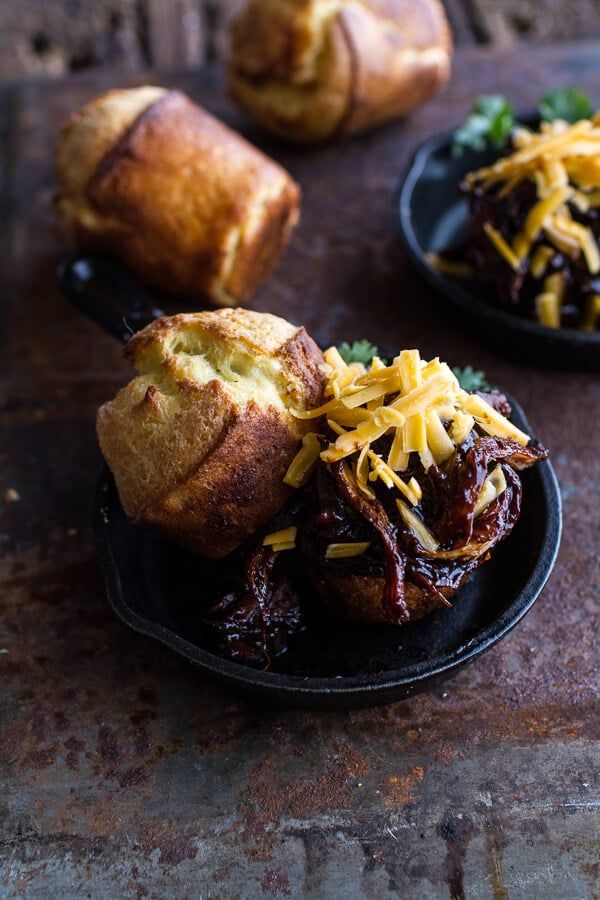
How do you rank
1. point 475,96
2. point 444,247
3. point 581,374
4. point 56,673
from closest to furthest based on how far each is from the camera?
1. point 56,673
2. point 581,374
3. point 444,247
4. point 475,96

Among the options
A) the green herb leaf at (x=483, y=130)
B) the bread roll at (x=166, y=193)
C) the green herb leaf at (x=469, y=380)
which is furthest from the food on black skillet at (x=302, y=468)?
the green herb leaf at (x=483, y=130)

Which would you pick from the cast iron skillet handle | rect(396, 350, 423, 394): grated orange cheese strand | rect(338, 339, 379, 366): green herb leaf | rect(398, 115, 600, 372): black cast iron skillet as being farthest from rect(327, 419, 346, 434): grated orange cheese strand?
rect(398, 115, 600, 372): black cast iron skillet

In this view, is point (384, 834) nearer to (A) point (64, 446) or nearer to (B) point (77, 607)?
(B) point (77, 607)

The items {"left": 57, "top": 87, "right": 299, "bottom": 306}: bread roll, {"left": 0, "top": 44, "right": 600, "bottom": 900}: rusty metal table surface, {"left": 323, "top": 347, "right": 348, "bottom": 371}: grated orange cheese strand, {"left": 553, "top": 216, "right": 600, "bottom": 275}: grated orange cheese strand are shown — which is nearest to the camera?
{"left": 0, "top": 44, "right": 600, "bottom": 900}: rusty metal table surface

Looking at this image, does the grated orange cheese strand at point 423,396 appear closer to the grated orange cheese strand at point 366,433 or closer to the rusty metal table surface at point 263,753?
the grated orange cheese strand at point 366,433

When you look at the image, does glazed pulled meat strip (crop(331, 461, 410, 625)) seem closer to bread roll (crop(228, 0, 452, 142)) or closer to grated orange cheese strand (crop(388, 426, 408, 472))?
grated orange cheese strand (crop(388, 426, 408, 472))

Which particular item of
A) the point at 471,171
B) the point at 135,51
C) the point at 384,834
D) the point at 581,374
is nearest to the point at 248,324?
the point at 384,834

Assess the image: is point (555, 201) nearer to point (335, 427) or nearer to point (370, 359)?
point (370, 359)
